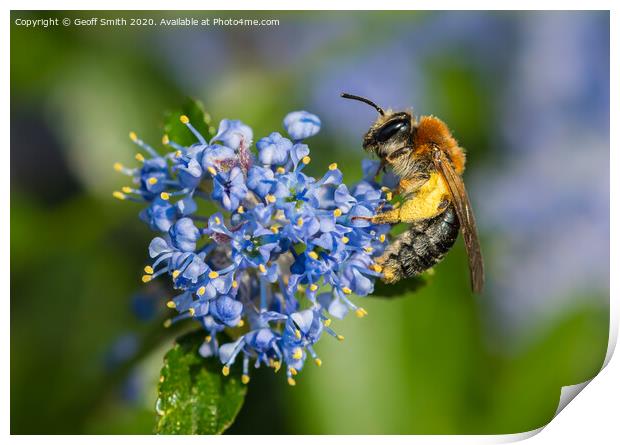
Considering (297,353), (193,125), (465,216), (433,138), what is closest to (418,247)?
(465,216)

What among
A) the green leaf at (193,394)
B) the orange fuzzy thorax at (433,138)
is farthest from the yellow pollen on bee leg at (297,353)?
the orange fuzzy thorax at (433,138)

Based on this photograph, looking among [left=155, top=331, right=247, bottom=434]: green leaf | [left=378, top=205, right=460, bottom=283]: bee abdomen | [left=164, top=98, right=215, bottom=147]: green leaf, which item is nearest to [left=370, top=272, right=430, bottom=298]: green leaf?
[left=378, top=205, right=460, bottom=283]: bee abdomen

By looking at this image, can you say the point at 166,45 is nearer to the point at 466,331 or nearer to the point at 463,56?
the point at 463,56

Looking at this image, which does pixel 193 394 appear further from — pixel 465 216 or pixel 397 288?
pixel 465 216

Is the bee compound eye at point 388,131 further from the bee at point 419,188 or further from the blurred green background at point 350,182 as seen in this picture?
the blurred green background at point 350,182

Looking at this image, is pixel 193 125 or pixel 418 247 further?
pixel 193 125

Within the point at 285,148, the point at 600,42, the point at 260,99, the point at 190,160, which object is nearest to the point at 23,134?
the point at 260,99
